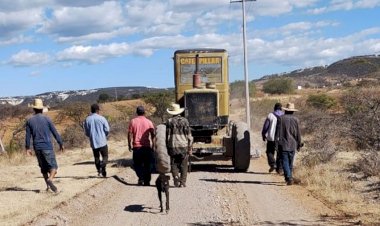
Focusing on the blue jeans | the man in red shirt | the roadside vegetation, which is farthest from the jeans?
the roadside vegetation

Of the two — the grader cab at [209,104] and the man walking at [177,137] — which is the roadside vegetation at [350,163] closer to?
the grader cab at [209,104]

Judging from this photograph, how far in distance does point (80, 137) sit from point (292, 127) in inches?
795

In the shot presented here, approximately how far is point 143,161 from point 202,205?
2998 millimetres

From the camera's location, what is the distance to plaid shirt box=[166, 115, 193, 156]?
40.7ft

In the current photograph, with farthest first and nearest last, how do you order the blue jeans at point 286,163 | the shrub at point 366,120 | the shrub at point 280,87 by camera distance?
the shrub at point 280,87 < the shrub at point 366,120 < the blue jeans at point 286,163

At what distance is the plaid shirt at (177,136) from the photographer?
1241 cm

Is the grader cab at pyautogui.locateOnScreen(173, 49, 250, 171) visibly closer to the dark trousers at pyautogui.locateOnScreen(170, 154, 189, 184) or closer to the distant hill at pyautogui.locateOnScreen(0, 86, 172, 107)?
the dark trousers at pyautogui.locateOnScreen(170, 154, 189, 184)

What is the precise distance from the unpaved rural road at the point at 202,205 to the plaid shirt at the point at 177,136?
95 cm

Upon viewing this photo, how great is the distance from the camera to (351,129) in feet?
56.2

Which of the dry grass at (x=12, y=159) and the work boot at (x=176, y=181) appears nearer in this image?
the work boot at (x=176, y=181)

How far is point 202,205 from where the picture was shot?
11375mm

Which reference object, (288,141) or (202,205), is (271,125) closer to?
(288,141)

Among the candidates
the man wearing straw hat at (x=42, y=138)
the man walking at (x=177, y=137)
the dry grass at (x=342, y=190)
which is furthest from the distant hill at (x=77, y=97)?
the man walking at (x=177, y=137)

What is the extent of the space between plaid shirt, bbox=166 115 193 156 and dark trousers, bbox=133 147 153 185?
154 centimetres
